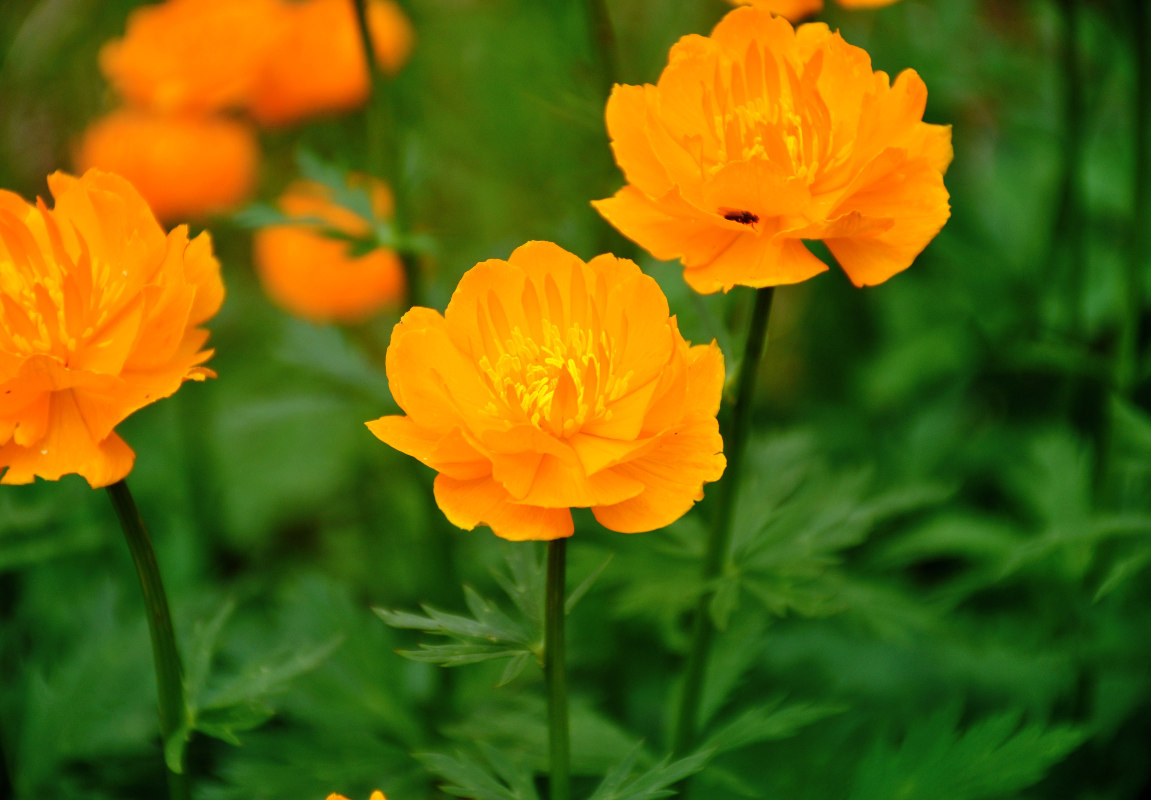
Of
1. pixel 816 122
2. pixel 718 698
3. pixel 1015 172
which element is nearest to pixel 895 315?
pixel 1015 172

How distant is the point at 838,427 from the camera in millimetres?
1999

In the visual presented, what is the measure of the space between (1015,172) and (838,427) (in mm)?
772

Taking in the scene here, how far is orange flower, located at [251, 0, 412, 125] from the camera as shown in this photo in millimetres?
1721

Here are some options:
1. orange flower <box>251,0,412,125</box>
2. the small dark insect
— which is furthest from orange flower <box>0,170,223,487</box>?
orange flower <box>251,0,412,125</box>

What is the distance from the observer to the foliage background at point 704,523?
1.18 m

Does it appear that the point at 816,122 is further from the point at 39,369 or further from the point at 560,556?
the point at 39,369

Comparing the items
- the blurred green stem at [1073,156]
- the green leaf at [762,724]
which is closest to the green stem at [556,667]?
the green leaf at [762,724]

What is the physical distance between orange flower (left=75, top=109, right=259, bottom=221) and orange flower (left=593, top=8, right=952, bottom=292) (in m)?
1.15

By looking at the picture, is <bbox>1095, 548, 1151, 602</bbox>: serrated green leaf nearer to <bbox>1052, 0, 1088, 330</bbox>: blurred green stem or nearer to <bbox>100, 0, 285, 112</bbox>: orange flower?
<bbox>1052, 0, 1088, 330</bbox>: blurred green stem

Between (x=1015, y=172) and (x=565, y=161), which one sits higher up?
(x=565, y=161)

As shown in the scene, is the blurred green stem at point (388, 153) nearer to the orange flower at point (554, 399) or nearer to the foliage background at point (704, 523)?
the foliage background at point (704, 523)

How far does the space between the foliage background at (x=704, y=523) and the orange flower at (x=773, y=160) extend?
0.20 m

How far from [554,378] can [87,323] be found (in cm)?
37

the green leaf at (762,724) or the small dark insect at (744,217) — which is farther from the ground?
the small dark insect at (744,217)
